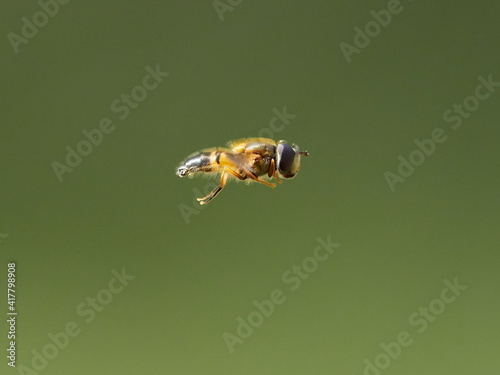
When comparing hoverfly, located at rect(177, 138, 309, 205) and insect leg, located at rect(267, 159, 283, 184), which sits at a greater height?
hoverfly, located at rect(177, 138, 309, 205)

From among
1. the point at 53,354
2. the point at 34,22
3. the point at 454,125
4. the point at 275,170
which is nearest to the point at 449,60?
the point at 454,125

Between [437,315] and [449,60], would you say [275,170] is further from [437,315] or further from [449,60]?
[449,60]

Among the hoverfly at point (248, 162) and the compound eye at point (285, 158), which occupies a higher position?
the hoverfly at point (248, 162)

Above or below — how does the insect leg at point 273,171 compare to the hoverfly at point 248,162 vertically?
below

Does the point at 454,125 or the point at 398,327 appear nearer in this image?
the point at 398,327
